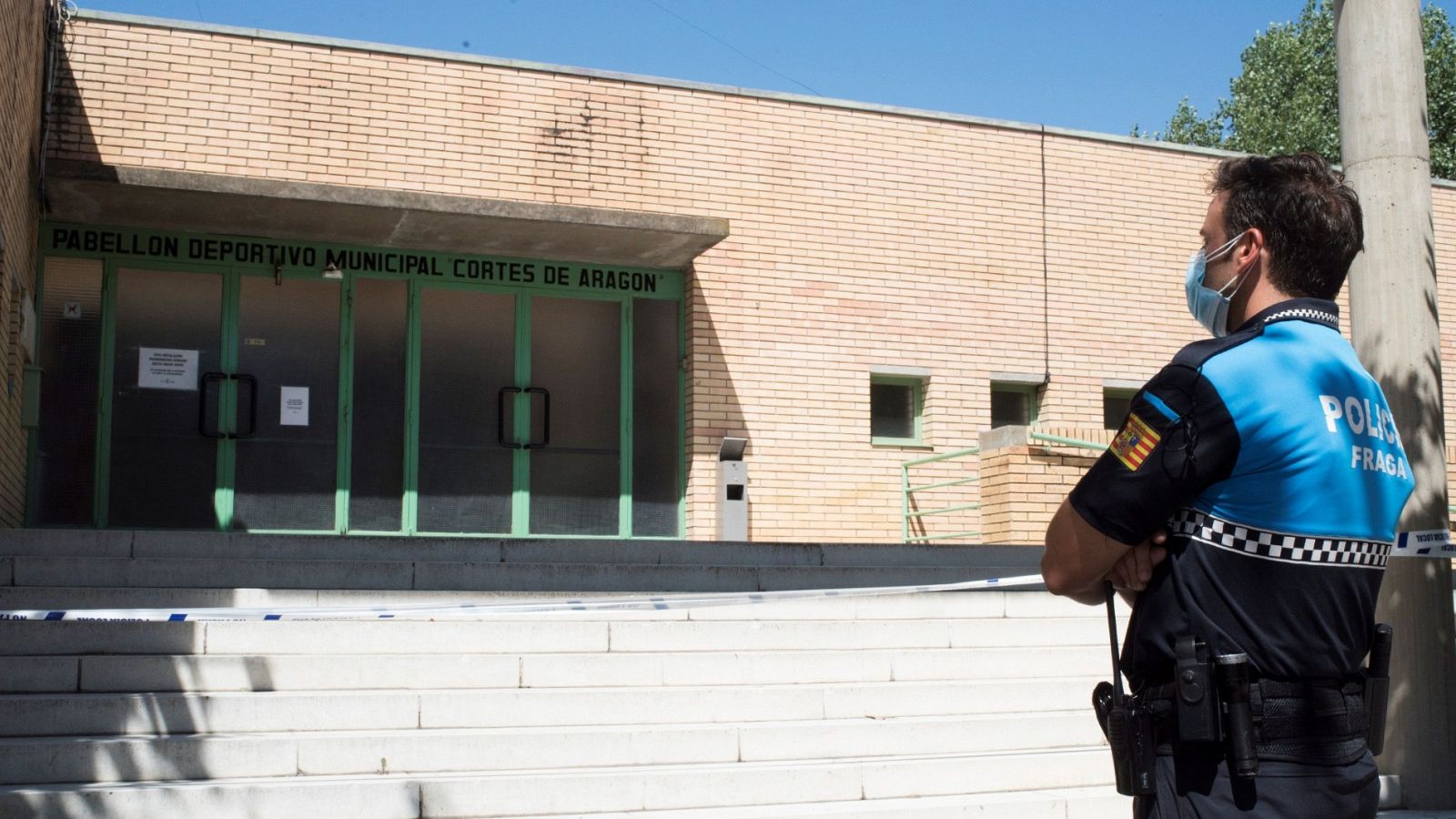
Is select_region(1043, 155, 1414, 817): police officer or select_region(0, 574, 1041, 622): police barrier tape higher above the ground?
select_region(1043, 155, 1414, 817): police officer

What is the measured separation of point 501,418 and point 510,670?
6.57 metres

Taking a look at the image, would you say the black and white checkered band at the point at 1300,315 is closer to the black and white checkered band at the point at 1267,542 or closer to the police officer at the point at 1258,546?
the police officer at the point at 1258,546

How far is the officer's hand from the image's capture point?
7.88 ft

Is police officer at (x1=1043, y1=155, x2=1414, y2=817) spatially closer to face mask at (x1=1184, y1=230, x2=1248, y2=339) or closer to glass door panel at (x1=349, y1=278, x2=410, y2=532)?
face mask at (x1=1184, y1=230, x2=1248, y2=339)

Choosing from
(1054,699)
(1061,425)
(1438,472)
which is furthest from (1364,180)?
(1061,425)

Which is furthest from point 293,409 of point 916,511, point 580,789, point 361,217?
point 580,789

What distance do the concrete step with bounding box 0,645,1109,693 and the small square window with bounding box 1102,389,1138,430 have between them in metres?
8.00

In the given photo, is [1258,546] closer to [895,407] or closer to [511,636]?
[511,636]

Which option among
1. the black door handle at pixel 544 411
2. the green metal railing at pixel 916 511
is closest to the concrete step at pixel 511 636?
the green metal railing at pixel 916 511

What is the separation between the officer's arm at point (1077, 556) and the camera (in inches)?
94.7

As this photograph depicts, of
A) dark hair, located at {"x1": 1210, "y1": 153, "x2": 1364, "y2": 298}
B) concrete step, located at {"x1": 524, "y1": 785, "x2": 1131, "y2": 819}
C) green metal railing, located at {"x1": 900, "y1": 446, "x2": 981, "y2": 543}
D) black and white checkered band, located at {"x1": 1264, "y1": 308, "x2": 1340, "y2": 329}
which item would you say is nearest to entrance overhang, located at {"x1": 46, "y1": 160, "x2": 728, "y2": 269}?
green metal railing, located at {"x1": 900, "y1": 446, "x2": 981, "y2": 543}

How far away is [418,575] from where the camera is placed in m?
8.22

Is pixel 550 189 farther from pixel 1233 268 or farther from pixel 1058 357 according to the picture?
pixel 1233 268

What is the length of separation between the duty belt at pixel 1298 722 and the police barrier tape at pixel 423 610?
13.2 ft
